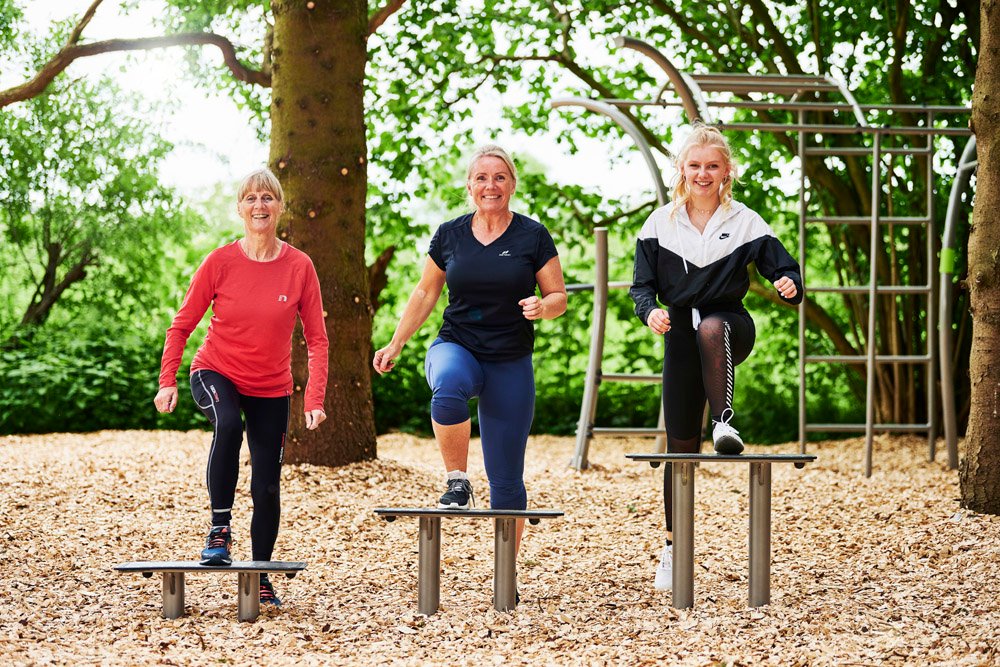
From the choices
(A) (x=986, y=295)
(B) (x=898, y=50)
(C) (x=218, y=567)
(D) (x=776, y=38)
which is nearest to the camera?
(C) (x=218, y=567)

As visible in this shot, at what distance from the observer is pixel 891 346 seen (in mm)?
10234

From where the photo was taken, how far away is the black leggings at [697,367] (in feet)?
13.2

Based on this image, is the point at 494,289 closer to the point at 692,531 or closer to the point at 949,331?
the point at 692,531

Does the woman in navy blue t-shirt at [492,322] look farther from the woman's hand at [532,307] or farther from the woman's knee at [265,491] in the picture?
the woman's knee at [265,491]

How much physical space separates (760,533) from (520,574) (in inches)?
49.4

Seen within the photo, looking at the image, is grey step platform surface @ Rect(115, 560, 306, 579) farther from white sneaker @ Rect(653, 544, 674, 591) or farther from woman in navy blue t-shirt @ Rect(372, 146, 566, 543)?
white sneaker @ Rect(653, 544, 674, 591)

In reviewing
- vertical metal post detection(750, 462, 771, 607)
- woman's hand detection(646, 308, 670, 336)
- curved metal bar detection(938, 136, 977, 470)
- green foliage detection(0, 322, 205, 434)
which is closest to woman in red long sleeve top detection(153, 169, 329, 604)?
woman's hand detection(646, 308, 670, 336)

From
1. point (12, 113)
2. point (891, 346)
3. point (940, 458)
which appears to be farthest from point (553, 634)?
point (12, 113)

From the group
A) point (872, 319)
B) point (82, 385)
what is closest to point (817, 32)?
point (872, 319)

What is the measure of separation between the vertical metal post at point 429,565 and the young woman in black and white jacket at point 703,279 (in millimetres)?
985

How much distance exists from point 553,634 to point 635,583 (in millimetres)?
943

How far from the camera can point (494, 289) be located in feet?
13.1

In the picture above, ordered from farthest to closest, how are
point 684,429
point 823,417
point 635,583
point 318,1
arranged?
point 823,417, point 318,1, point 635,583, point 684,429

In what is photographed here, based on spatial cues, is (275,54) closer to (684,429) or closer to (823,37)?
(684,429)
